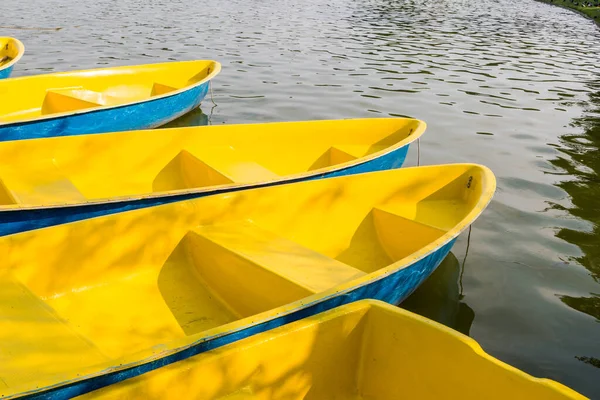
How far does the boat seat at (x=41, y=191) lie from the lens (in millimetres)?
5238

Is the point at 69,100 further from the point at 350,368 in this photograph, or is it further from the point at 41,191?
the point at 350,368

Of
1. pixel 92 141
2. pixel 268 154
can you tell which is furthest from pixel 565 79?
pixel 92 141

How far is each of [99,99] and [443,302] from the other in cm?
627

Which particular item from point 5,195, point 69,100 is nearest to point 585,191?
point 5,195

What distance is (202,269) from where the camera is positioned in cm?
461

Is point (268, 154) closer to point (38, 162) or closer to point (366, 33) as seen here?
point (38, 162)

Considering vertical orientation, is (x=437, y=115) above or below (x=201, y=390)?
below

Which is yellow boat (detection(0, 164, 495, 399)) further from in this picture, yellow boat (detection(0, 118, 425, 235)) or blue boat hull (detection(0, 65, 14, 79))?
blue boat hull (detection(0, 65, 14, 79))

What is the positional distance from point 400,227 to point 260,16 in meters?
19.2

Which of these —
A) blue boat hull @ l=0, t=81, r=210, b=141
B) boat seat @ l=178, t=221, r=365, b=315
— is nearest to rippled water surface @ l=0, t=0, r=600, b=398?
blue boat hull @ l=0, t=81, r=210, b=141

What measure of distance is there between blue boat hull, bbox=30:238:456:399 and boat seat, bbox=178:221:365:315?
28 cm

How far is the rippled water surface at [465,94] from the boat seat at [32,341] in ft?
9.74

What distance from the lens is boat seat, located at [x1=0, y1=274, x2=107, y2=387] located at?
297cm

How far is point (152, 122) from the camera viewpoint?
8.75 m
